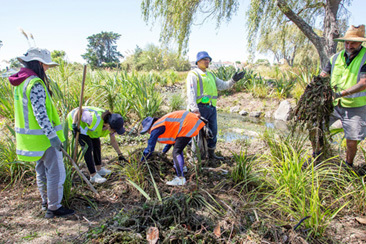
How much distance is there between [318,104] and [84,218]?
9.42ft

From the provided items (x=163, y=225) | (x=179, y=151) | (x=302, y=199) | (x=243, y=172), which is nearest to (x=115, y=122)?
(x=179, y=151)

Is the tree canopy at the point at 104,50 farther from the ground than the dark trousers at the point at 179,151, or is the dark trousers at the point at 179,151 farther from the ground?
the tree canopy at the point at 104,50

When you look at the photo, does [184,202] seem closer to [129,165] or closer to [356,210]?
[129,165]

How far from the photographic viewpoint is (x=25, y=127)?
2.17 m

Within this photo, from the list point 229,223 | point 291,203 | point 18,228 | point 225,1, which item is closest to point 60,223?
point 18,228

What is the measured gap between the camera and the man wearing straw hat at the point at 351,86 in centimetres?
281

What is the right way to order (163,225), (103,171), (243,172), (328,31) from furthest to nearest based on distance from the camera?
(328,31), (103,171), (243,172), (163,225)

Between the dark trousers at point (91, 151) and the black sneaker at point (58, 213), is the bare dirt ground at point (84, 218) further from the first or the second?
the dark trousers at point (91, 151)

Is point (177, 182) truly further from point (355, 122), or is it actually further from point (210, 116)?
point (355, 122)

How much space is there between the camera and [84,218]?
7.41 ft

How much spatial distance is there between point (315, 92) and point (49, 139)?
2988 millimetres

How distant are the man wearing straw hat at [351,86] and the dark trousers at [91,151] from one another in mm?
3123

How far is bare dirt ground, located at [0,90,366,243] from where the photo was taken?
1995mm

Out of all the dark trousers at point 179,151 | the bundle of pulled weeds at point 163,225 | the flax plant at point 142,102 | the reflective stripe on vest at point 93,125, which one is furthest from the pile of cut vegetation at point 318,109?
the flax plant at point 142,102
